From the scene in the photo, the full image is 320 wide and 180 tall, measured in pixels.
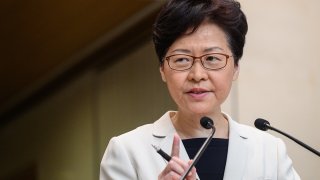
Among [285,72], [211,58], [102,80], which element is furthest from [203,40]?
[102,80]

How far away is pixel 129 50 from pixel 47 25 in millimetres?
775

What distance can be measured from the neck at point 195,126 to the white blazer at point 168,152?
0.08ft

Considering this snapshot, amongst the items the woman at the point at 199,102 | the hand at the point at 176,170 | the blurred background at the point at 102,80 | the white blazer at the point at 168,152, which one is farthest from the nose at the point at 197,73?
the blurred background at the point at 102,80

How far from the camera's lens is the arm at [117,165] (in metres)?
1.90

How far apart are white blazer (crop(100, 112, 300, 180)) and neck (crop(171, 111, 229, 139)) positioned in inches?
0.9

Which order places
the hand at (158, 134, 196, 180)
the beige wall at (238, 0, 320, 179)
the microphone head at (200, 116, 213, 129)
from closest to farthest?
the hand at (158, 134, 196, 180)
the microphone head at (200, 116, 213, 129)
the beige wall at (238, 0, 320, 179)

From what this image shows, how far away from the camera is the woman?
1.89 metres

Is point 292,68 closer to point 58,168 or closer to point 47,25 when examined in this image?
point 47,25

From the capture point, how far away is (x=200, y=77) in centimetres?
186

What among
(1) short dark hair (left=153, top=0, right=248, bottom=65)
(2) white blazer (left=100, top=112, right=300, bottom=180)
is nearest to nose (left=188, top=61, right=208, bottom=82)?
(1) short dark hair (left=153, top=0, right=248, bottom=65)

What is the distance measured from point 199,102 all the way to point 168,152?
0.20m

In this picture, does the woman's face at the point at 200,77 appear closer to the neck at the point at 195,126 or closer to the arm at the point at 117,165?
the neck at the point at 195,126

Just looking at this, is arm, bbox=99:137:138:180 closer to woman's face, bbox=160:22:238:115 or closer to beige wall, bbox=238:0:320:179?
woman's face, bbox=160:22:238:115

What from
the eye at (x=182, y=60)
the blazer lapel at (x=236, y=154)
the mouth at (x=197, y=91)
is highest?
the eye at (x=182, y=60)
